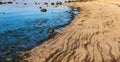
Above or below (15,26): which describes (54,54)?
above

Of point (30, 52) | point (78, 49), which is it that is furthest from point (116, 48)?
point (30, 52)

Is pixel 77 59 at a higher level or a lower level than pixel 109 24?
higher

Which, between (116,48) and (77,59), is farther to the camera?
(116,48)

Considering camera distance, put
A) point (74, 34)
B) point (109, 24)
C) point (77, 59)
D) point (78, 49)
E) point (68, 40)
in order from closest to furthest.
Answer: point (77, 59), point (78, 49), point (68, 40), point (74, 34), point (109, 24)

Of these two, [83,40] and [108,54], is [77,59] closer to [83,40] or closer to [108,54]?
[108,54]

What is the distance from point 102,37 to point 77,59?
6.12m

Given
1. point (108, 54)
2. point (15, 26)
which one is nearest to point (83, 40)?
point (108, 54)

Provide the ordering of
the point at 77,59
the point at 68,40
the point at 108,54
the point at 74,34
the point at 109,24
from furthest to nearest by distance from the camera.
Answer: the point at 109,24
the point at 74,34
the point at 68,40
the point at 108,54
the point at 77,59

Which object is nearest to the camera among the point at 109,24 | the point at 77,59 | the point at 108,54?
the point at 77,59

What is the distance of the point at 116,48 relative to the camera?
690 inches

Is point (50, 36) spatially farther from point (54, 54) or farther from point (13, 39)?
point (54, 54)

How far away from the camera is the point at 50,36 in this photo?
2189 cm

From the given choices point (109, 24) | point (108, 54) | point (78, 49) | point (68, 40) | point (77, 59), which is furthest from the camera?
point (109, 24)

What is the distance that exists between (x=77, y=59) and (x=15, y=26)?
13.1 meters
